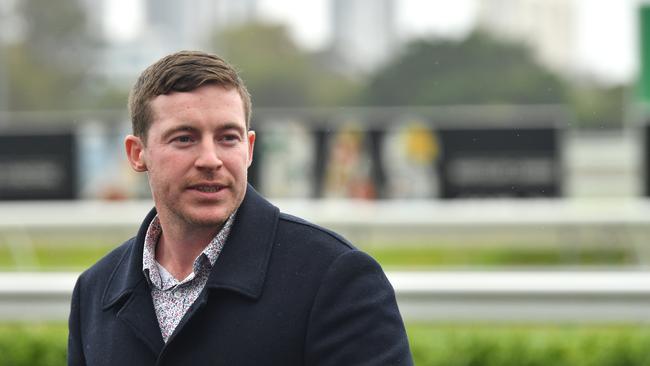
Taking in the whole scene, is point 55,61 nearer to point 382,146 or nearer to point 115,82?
point 115,82

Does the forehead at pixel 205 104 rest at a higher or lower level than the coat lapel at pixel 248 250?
higher

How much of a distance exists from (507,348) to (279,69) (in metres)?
55.7

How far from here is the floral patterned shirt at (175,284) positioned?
7.73 feet

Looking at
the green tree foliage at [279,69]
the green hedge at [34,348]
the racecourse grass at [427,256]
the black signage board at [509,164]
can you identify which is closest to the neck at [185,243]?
the green hedge at [34,348]

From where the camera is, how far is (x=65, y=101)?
204 feet

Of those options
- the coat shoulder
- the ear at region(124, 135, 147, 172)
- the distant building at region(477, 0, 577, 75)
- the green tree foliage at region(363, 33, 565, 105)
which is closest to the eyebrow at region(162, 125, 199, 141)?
the ear at region(124, 135, 147, 172)

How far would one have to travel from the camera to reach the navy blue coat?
2.22m

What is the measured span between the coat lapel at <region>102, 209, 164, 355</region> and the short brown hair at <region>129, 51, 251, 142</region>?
258mm

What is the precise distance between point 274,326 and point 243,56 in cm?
6131

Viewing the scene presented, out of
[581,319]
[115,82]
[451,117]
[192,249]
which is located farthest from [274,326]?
[115,82]

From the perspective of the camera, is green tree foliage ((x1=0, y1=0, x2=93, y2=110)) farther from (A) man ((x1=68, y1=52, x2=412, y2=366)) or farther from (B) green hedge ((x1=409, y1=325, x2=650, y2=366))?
(A) man ((x1=68, y1=52, x2=412, y2=366))

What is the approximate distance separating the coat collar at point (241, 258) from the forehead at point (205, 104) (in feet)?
0.62

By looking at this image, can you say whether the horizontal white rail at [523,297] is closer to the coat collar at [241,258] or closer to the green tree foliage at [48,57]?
the coat collar at [241,258]

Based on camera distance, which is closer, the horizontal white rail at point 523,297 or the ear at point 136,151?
the ear at point 136,151
